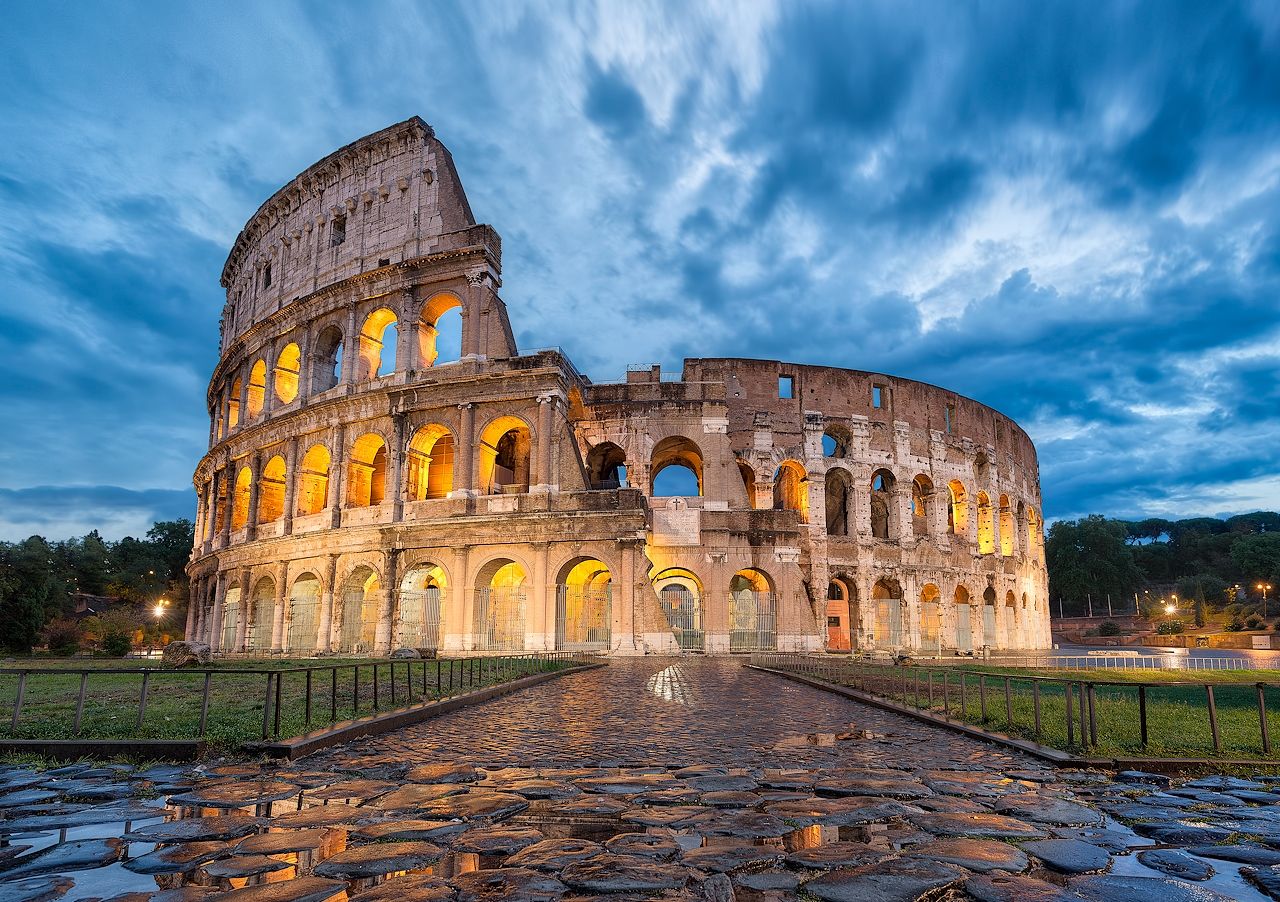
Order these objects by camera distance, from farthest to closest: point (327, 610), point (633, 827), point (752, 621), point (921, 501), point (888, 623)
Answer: point (921, 501) < point (888, 623) < point (752, 621) < point (327, 610) < point (633, 827)

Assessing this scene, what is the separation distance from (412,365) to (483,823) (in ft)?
80.1

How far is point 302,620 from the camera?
27.8 meters

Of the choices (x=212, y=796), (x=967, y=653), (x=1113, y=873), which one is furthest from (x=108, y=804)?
(x=967, y=653)

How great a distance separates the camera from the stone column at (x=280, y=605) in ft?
91.8

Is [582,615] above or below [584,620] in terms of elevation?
above

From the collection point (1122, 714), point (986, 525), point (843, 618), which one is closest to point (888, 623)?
point (843, 618)

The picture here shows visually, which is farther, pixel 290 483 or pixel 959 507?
pixel 959 507

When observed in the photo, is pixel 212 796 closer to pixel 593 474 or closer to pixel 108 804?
pixel 108 804

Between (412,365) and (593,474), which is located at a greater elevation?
(412,365)

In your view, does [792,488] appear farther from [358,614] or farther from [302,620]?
[302,620]

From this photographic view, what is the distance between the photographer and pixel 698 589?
28.1 metres

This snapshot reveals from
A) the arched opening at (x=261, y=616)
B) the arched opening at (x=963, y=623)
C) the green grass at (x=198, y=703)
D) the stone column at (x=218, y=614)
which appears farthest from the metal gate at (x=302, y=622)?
the arched opening at (x=963, y=623)

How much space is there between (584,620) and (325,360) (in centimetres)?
1398

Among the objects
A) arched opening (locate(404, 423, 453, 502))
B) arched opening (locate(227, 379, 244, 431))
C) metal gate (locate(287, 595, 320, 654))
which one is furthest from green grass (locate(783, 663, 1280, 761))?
arched opening (locate(227, 379, 244, 431))
